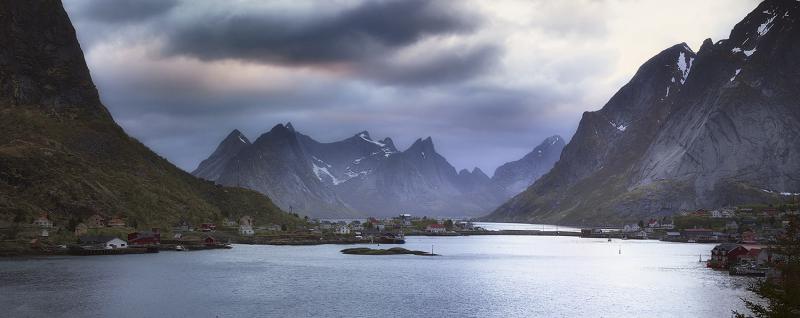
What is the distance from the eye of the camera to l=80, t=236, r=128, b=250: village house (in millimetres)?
168125

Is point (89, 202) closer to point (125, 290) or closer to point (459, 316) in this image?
point (125, 290)

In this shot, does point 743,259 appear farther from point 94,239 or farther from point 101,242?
point 94,239

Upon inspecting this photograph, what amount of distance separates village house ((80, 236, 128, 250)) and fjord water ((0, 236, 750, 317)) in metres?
10.7

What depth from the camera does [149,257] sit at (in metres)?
159

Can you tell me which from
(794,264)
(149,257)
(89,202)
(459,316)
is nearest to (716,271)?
(794,264)

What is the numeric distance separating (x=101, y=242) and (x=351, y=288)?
9051 cm

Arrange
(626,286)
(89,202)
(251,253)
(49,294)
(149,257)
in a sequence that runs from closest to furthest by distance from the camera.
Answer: (49,294), (626,286), (149,257), (251,253), (89,202)

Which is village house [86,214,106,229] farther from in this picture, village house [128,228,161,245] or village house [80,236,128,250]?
village house [80,236,128,250]

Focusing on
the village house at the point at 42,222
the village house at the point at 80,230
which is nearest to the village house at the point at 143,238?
the village house at the point at 80,230

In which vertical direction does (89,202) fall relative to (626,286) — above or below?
above

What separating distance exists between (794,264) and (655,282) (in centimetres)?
4824

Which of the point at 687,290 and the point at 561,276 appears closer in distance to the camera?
the point at 687,290

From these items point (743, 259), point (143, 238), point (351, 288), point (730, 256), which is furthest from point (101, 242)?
point (743, 259)

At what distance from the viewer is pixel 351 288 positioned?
106938 millimetres
